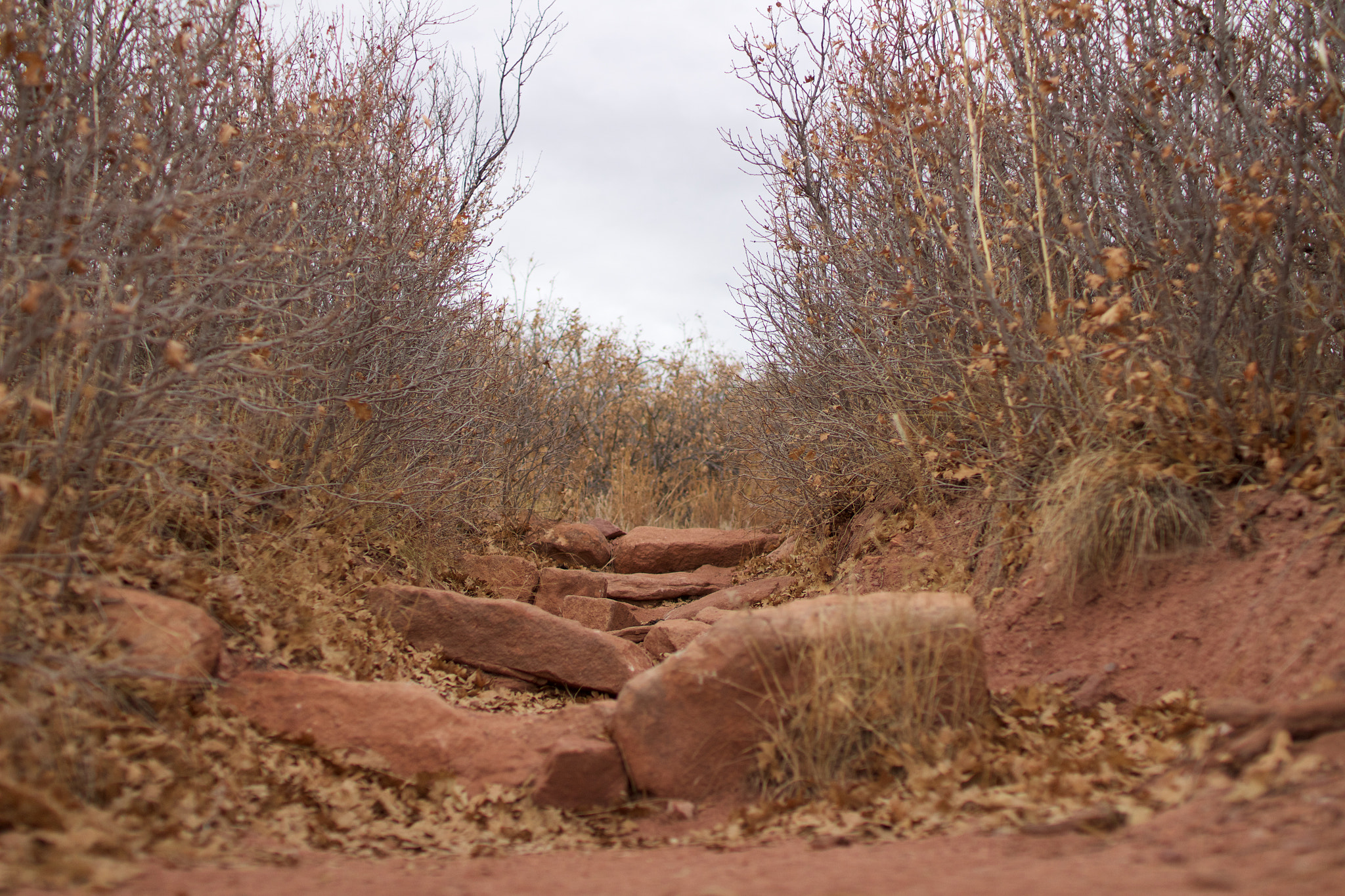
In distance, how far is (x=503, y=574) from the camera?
25.7 feet

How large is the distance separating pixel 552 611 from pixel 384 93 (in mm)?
4331

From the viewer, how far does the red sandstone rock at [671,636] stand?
19.4ft

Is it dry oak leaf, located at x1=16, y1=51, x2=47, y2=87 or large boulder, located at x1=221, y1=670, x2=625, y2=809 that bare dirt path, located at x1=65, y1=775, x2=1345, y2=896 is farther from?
dry oak leaf, located at x1=16, y1=51, x2=47, y2=87

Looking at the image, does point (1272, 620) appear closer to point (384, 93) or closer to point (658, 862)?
point (658, 862)

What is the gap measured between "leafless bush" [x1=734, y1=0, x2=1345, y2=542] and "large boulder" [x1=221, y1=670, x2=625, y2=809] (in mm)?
2778

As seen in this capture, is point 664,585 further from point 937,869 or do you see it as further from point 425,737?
point 937,869

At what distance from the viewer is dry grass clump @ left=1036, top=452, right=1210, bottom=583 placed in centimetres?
416

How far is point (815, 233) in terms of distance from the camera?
8.38 m

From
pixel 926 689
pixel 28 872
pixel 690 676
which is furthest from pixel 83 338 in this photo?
pixel 926 689

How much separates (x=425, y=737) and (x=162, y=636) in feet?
3.65

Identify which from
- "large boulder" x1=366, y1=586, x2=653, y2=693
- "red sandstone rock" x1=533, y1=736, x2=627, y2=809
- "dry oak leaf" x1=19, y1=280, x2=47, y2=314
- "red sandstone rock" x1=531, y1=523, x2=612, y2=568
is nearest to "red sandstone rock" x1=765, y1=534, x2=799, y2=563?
"red sandstone rock" x1=531, y1=523, x2=612, y2=568

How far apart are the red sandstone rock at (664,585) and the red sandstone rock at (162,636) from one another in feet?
15.0

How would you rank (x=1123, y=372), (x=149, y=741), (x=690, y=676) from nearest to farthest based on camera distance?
(x=149, y=741) → (x=690, y=676) → (x=1123, y=372)

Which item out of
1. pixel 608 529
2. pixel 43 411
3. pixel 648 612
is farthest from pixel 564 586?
pixel 43 411
